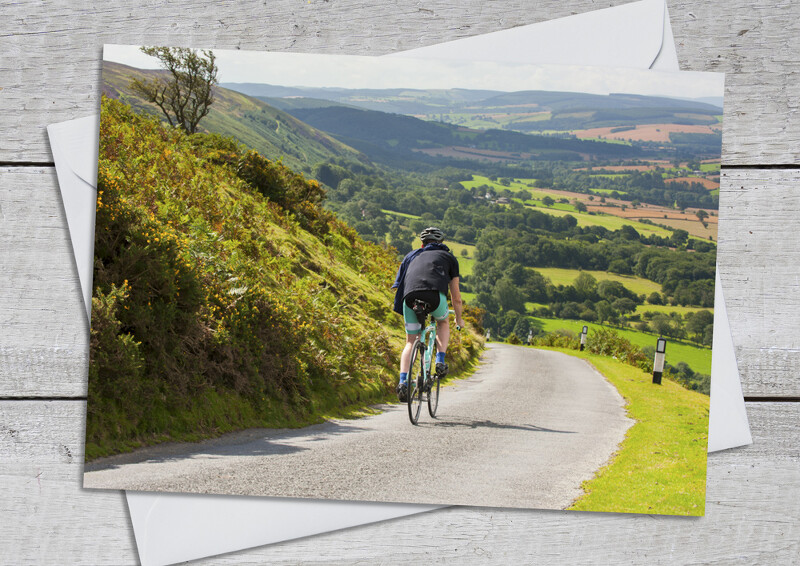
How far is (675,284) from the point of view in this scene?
147 inches

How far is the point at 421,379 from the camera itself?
12.6ft

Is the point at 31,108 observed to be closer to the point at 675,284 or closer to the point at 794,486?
the point at 675,284

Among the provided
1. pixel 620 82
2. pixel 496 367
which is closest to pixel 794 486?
pixel 496 367

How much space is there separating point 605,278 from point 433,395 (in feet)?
4.20

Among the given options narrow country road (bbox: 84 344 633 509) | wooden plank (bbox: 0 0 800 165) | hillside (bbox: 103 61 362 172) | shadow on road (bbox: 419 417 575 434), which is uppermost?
wooden plank (bbox: 0 0 800 165)

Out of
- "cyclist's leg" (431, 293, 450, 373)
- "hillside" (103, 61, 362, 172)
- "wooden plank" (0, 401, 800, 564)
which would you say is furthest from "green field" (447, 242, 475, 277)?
"wooden plank" (0, 401, 800, 564)

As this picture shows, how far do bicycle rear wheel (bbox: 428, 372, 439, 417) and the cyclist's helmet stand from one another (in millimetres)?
818

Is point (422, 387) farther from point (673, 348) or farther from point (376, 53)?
point (376, 53)

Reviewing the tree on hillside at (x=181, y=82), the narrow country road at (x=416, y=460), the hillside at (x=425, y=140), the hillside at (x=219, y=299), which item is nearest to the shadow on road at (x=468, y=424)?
the narrow country road at (x=416, y=460)

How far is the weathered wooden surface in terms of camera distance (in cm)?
375

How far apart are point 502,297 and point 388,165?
1.18 metres

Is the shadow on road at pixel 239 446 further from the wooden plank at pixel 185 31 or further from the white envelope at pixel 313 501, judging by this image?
the wooden plank at pixel 185 31

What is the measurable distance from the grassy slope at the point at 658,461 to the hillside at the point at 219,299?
107 centimetres

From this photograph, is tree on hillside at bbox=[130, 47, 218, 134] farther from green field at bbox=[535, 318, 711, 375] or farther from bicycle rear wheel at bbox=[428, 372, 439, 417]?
green field at bbox=[535, 318, 711, 375]
